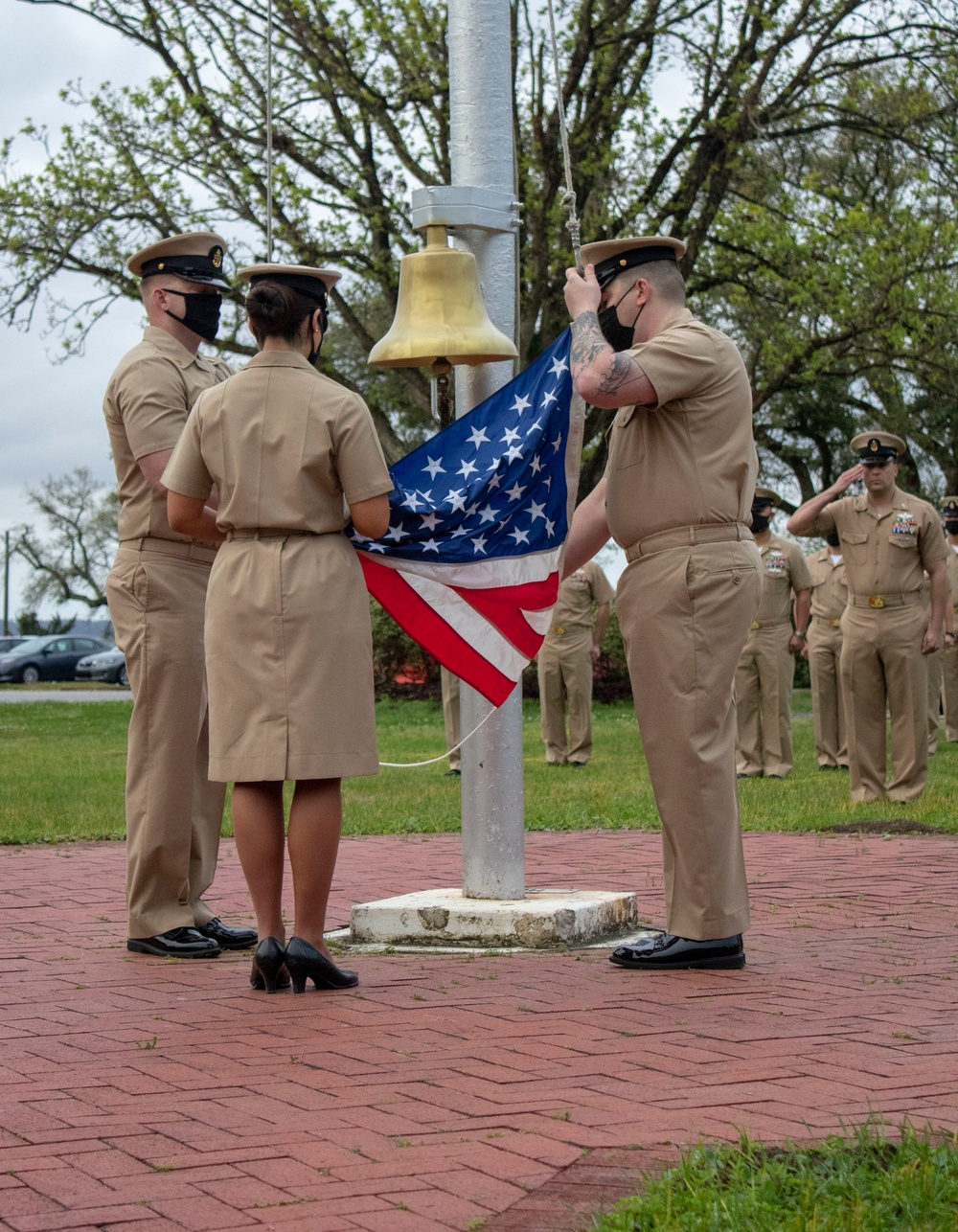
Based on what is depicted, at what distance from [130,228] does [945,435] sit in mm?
19399

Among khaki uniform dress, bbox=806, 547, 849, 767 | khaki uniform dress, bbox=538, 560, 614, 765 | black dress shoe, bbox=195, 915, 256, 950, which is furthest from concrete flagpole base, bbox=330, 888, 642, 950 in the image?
khaki uniform dress, bbox=538, 560, 614, 765

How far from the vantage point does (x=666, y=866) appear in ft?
18.8

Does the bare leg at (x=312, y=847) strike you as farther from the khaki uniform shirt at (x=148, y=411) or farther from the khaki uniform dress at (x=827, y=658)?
the khaki uniform dress at (x=827, y=658)

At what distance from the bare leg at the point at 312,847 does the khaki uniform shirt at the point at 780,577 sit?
398 inches

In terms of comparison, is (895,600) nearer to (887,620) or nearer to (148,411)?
(887,620)

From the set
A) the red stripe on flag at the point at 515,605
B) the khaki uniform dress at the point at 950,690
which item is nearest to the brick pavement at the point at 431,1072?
the red stripe on flag at the point at 515,605

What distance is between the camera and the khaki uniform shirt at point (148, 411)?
6059 mm

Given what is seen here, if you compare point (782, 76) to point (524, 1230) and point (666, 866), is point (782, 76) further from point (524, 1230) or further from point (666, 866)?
point (524, 1230)

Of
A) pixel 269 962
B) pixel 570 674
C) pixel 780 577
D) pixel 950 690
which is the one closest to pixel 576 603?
pixel 570 674

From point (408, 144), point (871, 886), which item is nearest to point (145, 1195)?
point (871, 886)

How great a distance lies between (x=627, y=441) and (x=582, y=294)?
534mm

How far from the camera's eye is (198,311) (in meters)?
6.34

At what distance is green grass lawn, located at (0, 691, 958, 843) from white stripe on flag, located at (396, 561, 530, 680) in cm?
432

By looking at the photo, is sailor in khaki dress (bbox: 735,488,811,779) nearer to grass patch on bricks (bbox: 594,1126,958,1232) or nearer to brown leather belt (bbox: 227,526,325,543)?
brown leather belt (bbox: 227,526,325,543)
